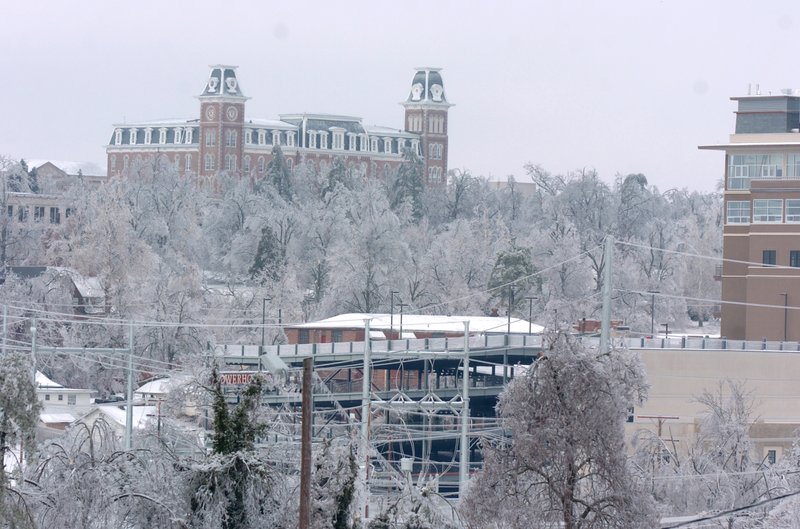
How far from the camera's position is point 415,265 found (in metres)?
95.2

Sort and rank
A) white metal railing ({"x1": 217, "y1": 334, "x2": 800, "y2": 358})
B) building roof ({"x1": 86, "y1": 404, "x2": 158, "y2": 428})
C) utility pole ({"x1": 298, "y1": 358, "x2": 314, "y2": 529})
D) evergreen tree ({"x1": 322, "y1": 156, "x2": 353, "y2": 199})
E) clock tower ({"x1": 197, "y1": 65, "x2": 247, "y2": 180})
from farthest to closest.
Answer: clock tower ({"x1": 197, "y1": 65, "x2": 247, "y2": 180})
evergreen tree ({"x1": 322, "y1": 156, "x2": 353, "y2": 199})
white metal railing ({"x1": 217, "y1": 334, "x2": 800, "y2": 358})
building roof ({"x1": 86, "y1": 404, "x2": 158, "y2": 428})
utility pole ({"x1": 298, "y1": 358, "x2": 314, "y2": 529})

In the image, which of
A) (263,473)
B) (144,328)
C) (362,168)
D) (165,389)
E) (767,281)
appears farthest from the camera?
(362,168)

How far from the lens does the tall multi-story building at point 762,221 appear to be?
214 ft

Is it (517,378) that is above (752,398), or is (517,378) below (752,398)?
above

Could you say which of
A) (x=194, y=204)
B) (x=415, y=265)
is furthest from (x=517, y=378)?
(x=194, y=204)

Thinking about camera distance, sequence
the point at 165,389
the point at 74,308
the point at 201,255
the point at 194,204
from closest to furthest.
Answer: the point at 165,389 → the point at 74,308 → the point at 201,255 → the point at 194,204

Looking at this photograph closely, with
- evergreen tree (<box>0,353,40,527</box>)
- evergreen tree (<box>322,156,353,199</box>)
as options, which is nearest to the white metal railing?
evergreen tree (<box>0,353,40,527</box>)

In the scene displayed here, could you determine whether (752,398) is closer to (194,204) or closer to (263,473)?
(263,473)

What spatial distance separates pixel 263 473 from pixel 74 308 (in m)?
64.4

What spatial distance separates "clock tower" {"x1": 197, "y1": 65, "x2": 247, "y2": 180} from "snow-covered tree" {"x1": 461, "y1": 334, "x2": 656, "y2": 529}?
13569 centimetres

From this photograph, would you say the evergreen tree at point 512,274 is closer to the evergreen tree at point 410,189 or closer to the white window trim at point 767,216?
the white window trim at point 767,216

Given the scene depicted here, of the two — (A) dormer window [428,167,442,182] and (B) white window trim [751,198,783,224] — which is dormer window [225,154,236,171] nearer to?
(A) dormer window [428,167,442,182]

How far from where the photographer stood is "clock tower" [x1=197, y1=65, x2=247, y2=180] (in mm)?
156000

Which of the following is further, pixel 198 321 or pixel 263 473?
pixel 198 321
